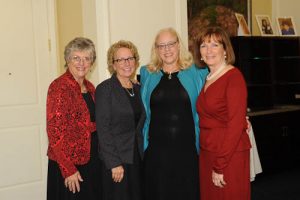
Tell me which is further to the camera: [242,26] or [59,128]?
[242,26]

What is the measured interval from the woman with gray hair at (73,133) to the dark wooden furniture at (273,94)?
2.76m

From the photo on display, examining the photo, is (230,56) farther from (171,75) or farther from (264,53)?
(264,53)

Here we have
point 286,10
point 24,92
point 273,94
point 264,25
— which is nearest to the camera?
point 24,92

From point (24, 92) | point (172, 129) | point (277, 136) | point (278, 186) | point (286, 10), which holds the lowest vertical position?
point (278, 186)

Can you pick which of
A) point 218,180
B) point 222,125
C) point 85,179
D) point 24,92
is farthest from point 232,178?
point 24,92

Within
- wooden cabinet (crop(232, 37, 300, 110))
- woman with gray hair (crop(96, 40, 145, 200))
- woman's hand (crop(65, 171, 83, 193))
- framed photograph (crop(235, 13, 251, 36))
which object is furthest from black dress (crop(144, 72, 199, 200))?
framed photograph (crop(235, 13, 251, 36))

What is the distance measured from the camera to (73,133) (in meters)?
2.26

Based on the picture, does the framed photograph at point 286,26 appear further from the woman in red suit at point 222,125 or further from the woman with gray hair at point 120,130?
the woman with gray hair at point 120,130

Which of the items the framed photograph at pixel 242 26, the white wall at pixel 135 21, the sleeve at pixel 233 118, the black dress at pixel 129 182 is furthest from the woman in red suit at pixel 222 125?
the framed photograph at pixel 242 26

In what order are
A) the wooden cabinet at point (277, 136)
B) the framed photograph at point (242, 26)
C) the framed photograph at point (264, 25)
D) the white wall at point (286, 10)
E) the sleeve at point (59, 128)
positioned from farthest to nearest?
the white wall at point (286, 10) < the framed photograph at point (264, 25) < the framed photograph at point (242, 26) < the wooden cabinet at point (277, 136) < the sleeve at point (59, 128)

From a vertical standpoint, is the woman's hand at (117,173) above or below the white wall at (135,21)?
below

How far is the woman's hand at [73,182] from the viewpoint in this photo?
7.34 ft

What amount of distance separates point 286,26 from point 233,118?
396 cm

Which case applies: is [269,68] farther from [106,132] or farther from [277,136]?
[106,132]
